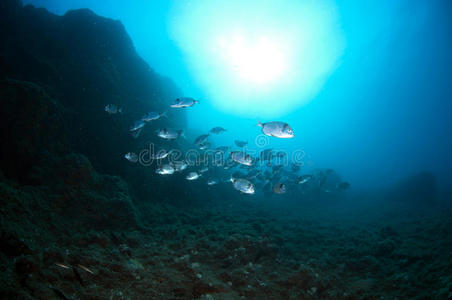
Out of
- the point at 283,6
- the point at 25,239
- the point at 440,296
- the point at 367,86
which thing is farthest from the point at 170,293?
the point at 367,86

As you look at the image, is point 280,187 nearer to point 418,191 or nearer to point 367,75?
point 418,191

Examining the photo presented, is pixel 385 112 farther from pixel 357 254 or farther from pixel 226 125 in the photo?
pixel 357 254

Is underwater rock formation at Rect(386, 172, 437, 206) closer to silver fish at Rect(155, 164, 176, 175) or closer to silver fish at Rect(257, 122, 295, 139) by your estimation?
silver fish at Rect(257, 122, 295, 139)

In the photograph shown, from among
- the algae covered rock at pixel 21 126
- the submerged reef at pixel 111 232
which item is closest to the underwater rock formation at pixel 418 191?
the submerged reef at pixel 111 232

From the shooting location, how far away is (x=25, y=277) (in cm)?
223

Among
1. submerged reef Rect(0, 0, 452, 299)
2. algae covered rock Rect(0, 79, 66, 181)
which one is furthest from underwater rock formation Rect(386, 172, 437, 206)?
algae covered rock Rect(0, 79, 66, 181)

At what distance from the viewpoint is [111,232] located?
191 inches

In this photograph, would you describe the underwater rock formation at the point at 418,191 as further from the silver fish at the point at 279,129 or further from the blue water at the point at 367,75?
the silver fish at the point at 279,129

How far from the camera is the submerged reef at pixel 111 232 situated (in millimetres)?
2990

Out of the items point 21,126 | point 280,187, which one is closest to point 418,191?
point 280,187

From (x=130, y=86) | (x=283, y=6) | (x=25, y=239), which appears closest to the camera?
(x=25, y=239)

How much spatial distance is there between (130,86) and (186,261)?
13.3 metres

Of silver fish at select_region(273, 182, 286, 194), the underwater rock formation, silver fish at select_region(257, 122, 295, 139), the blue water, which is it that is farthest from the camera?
the blue water

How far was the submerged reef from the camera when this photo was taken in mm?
2990
